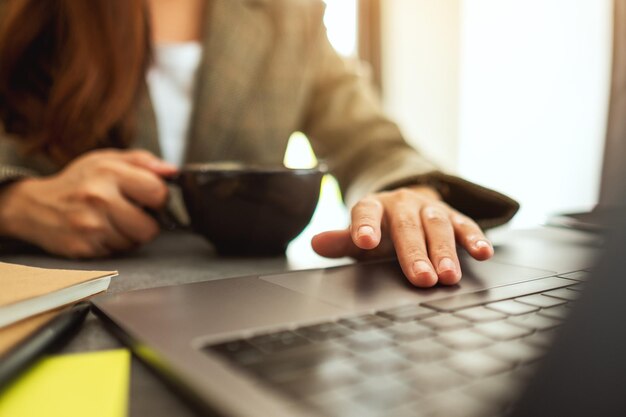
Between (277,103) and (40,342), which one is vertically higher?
(277,103)

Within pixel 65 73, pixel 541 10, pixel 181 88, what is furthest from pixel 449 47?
pixel 65 73

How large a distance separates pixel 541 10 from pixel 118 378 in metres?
1.47

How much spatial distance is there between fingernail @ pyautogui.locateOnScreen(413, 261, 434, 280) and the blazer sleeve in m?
0.20

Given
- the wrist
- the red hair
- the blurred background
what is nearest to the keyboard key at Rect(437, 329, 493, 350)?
the wrist

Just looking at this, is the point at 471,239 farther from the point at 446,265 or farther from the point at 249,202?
the point at 249,202

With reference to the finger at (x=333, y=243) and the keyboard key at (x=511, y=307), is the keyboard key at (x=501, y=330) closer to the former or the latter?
the keyboard key at (x=511, y=307)

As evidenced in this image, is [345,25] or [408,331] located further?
[345,25]

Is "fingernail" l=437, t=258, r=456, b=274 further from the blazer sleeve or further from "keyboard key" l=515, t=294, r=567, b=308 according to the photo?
the blazer sleeve

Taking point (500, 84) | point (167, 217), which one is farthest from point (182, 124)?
point (500, 84)

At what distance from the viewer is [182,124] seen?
0.76m

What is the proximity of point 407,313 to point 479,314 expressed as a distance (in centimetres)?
3

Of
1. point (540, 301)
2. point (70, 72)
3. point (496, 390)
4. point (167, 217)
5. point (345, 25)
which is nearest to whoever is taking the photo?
point (496, 390)

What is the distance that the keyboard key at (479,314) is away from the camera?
229 mm

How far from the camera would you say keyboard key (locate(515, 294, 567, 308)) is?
0.25m
